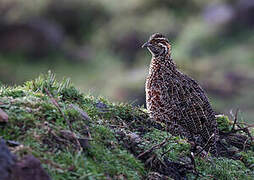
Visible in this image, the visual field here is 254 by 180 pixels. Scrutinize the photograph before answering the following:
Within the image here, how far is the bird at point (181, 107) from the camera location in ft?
22.4

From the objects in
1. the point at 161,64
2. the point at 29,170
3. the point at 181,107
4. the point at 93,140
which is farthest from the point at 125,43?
the point at 29,170

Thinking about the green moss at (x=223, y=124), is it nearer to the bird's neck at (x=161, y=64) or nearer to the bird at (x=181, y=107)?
the bird at (x=181, y=107)

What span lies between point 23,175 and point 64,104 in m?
1.51

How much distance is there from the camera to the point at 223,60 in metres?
19.5

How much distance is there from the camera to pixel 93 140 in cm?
511

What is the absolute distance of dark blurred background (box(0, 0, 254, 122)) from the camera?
59.9 feet

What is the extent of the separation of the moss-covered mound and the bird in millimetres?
233

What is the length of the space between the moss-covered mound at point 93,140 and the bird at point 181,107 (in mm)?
233

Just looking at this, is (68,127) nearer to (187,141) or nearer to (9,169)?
(9,169)

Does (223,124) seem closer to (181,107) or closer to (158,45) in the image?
(181,107)

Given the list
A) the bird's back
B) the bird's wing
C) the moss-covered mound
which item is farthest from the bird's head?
the moss-covered mound

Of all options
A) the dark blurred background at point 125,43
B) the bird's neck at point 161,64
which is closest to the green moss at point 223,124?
the bird's neck at point 161,64

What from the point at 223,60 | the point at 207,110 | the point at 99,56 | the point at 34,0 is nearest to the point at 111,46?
the point at 99,56

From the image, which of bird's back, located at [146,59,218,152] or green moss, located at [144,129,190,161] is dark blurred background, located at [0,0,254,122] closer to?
bird's back, located at [146,59,218,152]
